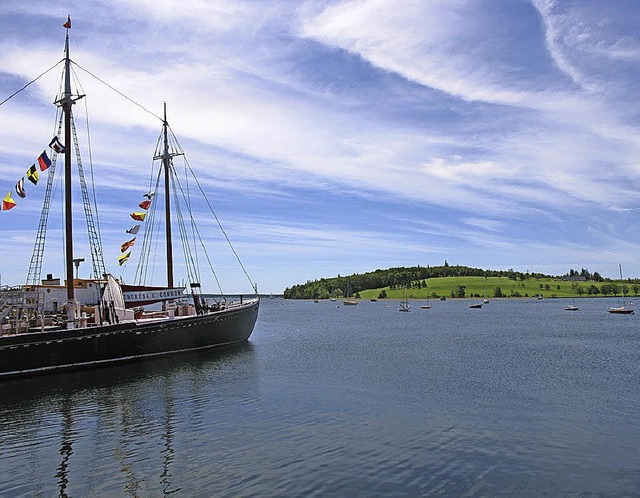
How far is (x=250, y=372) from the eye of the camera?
40.4 metres

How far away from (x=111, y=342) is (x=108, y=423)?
17530mm

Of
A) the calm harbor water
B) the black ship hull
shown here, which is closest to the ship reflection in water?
the calm harbor water

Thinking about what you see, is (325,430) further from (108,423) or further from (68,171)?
(68,171)

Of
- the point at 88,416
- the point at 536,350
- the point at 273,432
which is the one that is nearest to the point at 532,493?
the point at 273,432

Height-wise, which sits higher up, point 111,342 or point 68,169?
point 68,169

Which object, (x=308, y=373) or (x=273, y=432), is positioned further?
(x=308, y=373)

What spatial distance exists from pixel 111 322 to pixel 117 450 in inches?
941

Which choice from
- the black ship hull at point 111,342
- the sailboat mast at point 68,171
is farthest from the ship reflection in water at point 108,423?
the sailboat mast at point 68,171

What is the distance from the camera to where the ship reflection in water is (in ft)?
57.2

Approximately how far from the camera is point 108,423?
25.0 meters

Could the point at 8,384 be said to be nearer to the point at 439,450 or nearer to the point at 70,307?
the point at 70,307

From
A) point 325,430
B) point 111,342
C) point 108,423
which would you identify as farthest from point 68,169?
point 325,430

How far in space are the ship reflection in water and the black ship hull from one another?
3.14ft

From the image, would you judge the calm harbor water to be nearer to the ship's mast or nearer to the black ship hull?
the black ship hull
